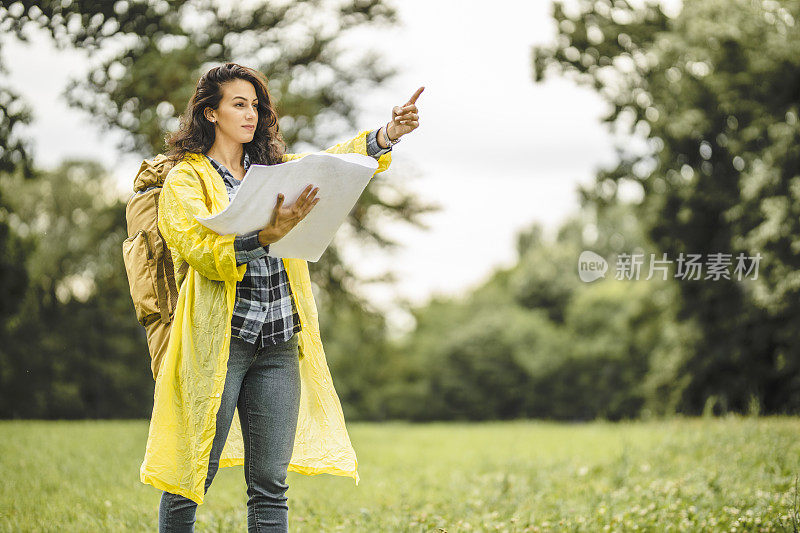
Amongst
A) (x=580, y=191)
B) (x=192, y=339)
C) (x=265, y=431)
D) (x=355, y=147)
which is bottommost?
Result: (x=265, y=431)

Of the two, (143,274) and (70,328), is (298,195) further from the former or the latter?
(70,328)

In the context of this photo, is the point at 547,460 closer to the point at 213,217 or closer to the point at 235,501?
the point at 235,501

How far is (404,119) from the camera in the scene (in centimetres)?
300

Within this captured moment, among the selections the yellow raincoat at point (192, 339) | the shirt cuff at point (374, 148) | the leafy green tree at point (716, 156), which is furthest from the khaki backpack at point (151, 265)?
the leafy green tree at point (716, 156)

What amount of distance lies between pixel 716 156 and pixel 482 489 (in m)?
12.7

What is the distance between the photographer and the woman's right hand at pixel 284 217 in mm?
2588

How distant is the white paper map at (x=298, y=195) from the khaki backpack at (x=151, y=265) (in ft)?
1.36

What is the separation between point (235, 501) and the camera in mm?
5488

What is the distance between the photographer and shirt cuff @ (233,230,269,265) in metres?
2.58

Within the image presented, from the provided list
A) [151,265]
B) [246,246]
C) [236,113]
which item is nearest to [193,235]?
[246,246]

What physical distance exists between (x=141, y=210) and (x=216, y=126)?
420mm

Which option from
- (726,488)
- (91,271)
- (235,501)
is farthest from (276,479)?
(91,271)

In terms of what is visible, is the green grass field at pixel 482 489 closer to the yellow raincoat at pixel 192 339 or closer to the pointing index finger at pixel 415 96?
→ the yellow raincoat at pixel 192 339

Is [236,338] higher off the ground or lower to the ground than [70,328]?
higher
